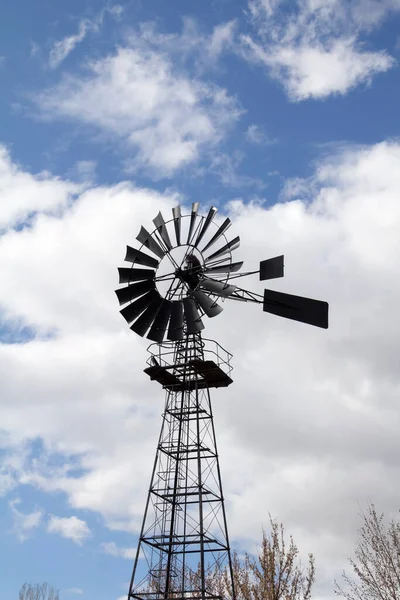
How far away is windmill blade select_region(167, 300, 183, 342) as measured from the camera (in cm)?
2350

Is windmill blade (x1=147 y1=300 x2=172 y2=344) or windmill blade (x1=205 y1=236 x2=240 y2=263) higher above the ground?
windmill blade (x1=205 y1=236 x2=240 y2=263)

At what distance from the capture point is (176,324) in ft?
77.4

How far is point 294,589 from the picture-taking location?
28.4 m

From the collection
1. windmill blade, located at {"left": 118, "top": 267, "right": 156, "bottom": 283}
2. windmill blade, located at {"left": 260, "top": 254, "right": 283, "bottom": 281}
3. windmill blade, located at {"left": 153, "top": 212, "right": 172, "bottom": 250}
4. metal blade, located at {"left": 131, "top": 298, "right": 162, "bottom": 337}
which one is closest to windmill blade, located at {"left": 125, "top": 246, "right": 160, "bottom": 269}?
windmill blade, located at {"left": 118, "top": 267, "right": 156, "bottom": 283}

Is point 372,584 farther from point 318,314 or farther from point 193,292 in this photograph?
point 193,292

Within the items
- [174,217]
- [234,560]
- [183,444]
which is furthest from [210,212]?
[234,560]

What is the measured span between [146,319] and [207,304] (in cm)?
229

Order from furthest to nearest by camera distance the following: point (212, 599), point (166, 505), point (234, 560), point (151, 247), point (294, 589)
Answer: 1. point (234, 560)
2. point (294, 589)
3. point (151, 247)
4. point (166, 505)
5. point (212, 599)

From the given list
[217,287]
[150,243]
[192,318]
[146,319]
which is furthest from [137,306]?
[217,287]

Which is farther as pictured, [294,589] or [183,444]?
[294,589]

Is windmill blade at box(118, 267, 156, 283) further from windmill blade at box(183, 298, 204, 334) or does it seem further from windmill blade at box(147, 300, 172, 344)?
windmill blade at box(183, 298, 204, 334)

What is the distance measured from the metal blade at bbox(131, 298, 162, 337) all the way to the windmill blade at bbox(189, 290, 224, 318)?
1385 mm

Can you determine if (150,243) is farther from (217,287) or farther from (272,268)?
(272,268)

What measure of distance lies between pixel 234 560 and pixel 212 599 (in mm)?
13135
